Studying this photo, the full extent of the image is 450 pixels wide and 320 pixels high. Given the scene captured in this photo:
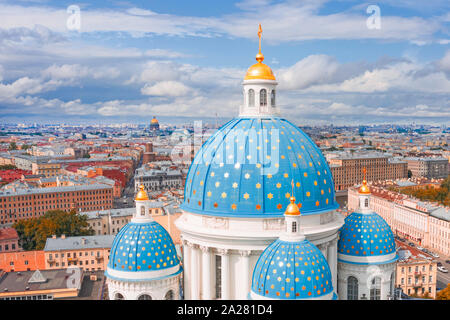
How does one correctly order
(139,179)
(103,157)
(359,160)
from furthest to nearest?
(103,157)
(359,160)
(139,179)

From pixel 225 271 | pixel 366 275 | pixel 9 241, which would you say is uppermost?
pixel 225 271

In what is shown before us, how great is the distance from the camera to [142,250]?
679 inches

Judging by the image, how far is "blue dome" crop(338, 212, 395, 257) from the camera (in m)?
19.0

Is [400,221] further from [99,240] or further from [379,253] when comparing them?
[379,253]

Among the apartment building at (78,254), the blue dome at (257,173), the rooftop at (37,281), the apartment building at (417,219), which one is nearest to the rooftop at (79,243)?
the apartment building at (78,254)

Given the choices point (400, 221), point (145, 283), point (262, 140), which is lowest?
point (400, 221)

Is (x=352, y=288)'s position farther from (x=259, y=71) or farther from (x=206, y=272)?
(x=259, y=71)

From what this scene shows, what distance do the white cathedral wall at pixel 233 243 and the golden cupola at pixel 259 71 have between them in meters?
5.91

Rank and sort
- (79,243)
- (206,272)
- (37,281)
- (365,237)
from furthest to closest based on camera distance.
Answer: (79,243) → (37,281) → (365,237) → (206,272)

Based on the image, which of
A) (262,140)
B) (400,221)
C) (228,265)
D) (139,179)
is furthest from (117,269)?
(139,179)

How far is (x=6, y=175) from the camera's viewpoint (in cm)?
7606

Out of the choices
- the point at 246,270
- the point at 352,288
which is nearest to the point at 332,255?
the point at 352,288

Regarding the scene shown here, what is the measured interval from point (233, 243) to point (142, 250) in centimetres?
332
